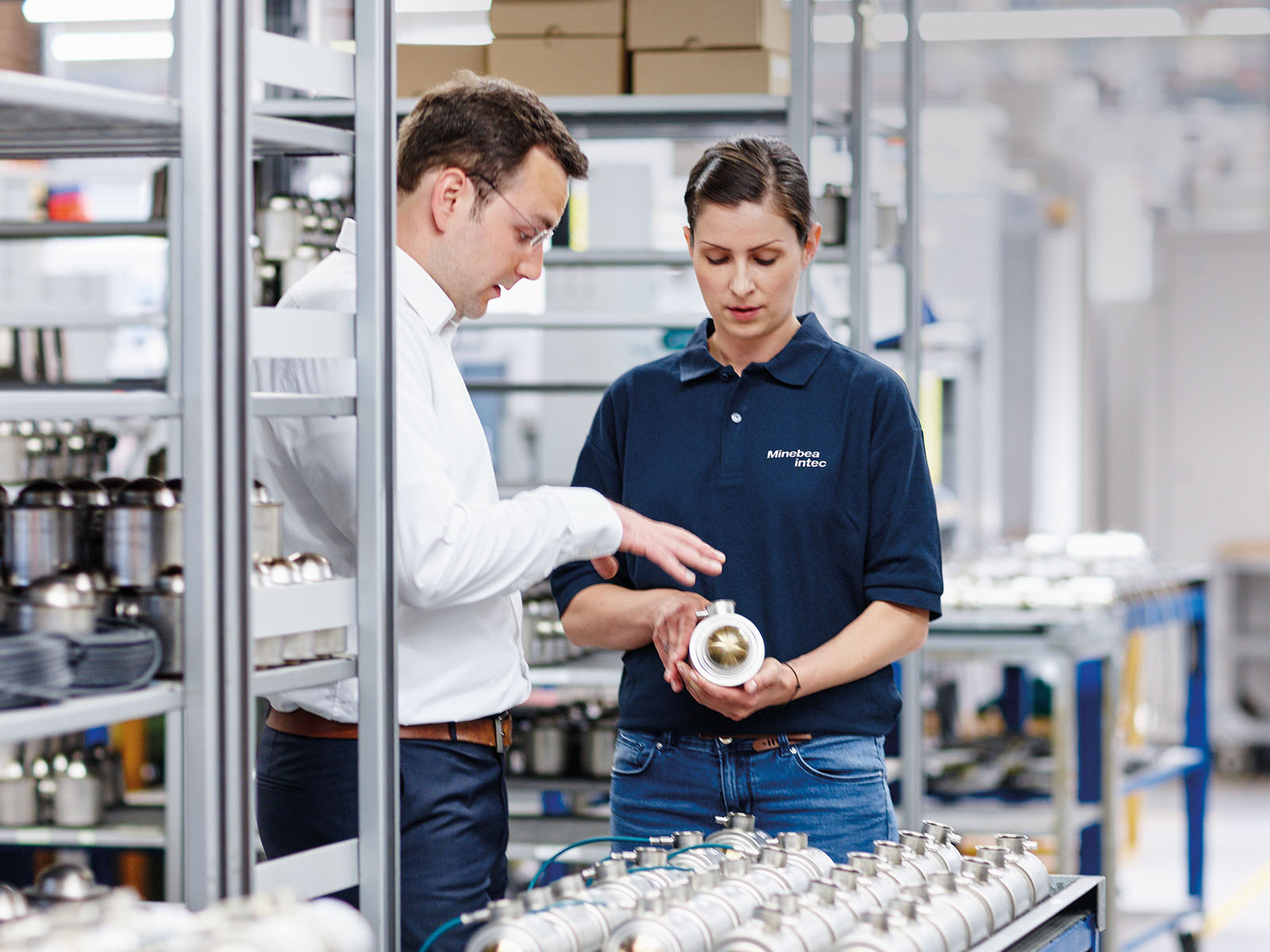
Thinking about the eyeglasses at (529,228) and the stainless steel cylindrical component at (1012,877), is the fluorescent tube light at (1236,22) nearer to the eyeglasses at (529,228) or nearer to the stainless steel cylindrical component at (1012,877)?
the eyeglasses at (529,228)

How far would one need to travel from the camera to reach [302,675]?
166cm

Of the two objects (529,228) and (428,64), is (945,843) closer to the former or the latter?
(529,228)

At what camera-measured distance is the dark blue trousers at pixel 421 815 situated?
75.0 inches

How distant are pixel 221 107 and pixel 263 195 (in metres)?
2.67

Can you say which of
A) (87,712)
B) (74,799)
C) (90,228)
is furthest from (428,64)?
(87,712)

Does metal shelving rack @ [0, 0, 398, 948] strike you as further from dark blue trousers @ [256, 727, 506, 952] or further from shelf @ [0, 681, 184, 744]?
dark blue trousers @ [256, 727, 506, 952]

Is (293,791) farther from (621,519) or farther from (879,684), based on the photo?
(879,684)

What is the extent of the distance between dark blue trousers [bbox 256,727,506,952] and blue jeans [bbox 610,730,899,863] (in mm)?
227

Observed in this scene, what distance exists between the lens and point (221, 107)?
1.53 metres

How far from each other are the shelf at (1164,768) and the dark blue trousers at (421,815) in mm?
3431

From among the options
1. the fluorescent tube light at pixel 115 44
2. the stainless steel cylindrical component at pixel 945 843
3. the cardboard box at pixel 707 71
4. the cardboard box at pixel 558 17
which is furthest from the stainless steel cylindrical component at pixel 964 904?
the fluorescent tube light at pixel 115 44

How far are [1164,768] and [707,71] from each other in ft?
10.2

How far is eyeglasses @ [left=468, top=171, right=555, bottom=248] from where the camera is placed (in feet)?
6.38

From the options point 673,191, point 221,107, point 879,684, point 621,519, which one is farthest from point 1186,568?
point 221,107
